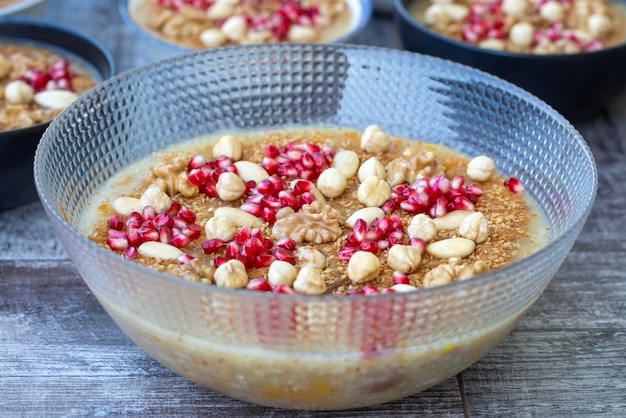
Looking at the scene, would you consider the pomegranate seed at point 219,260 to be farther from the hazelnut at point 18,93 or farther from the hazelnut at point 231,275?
the hazelnut at point 18,93

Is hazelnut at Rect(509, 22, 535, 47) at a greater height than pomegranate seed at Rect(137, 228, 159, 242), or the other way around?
pomegranate seed at Rect(137, 228, 159, 242)

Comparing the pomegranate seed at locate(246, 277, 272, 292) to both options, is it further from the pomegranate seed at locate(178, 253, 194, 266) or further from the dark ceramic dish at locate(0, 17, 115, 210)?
the dark ceramic dish at locate(0, 17, 115, 210)

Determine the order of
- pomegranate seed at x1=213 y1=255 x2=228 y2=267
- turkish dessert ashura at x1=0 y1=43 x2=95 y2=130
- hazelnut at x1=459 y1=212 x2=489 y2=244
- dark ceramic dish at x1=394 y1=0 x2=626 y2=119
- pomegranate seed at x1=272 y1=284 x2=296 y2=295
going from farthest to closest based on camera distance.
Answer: dark ceramic dish at x1=394 y1=0 x2=626 y2=119 < turkish dessert ashura at x1=0 y1=43 x2=95 y2=130 < hazelnut at x1=459 y1=212 x2=489 y2=244 < pomegranate seed at x1=213 y1=255 x2=228 y2=267 < pomegranate seed at x1=272 y1=284 x2=296 y2=295

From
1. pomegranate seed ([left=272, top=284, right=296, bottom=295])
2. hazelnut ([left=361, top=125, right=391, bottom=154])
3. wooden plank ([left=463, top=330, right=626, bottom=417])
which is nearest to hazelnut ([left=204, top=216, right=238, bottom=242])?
pomegranate seed ([left=272, top=284, right=296, bottom=295])

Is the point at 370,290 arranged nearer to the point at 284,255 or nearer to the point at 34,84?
the point at 284,255

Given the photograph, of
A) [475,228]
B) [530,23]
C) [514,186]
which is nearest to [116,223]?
[475,228]

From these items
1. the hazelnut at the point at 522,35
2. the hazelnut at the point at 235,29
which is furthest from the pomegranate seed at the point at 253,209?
the hazelnut at the point at 522,35

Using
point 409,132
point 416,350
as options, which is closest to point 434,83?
point 409,132
